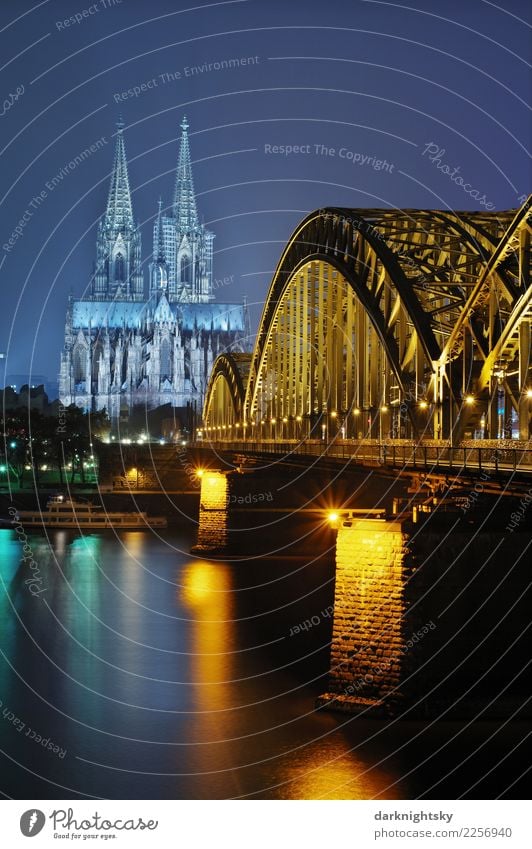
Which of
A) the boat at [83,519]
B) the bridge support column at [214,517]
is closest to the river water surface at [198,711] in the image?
the bridge support column at [214,517]

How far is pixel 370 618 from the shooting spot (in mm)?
28438

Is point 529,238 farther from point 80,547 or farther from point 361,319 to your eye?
point 80,547

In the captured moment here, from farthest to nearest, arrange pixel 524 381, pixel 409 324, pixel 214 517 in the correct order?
pixel 214 517 → pixel 409 324 → pixel 524 381

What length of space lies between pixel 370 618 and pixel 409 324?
17713 millimetres

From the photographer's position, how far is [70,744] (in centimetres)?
2908

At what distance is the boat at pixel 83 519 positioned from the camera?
8419 cm

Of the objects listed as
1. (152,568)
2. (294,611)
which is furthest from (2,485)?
(294,611)

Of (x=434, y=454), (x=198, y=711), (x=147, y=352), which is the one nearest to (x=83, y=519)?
(x=198, y=711)

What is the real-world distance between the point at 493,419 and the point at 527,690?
6.84 metres

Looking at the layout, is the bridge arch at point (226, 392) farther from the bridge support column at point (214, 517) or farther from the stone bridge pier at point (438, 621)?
the stone bridge pier at point (438, 621)

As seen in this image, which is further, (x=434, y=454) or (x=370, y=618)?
(x=434, y=454)

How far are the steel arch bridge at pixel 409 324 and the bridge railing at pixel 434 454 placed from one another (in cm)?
112

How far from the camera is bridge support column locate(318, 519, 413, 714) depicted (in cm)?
2772

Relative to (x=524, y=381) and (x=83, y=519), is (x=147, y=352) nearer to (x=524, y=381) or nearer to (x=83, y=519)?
(x=83, y=519)
